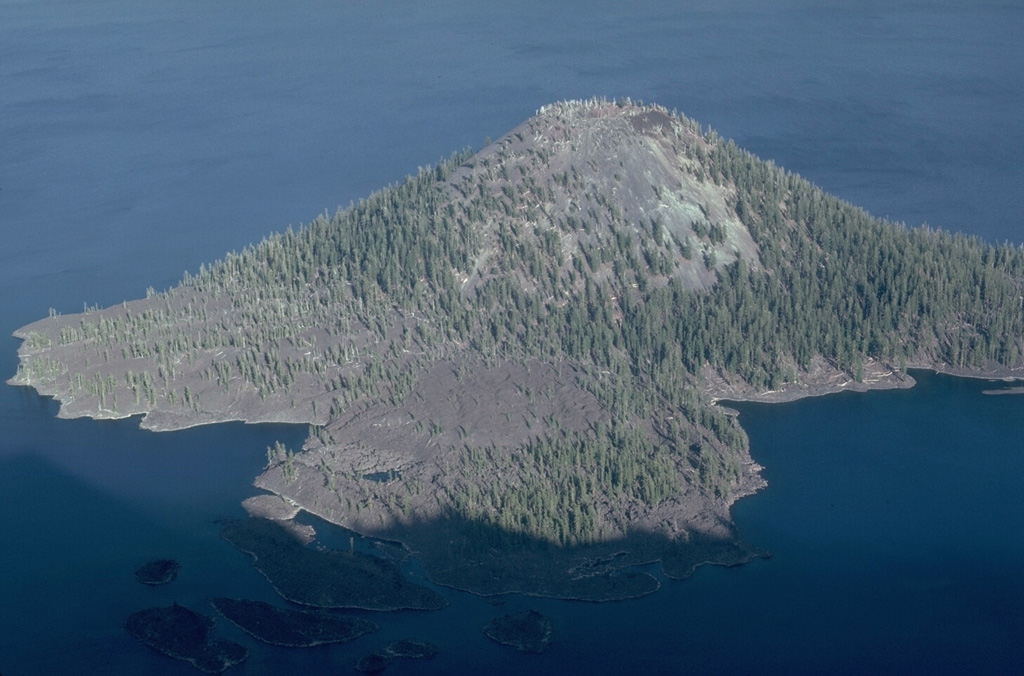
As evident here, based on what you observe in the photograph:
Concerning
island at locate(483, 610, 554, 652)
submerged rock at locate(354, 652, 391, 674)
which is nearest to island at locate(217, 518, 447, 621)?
island at locate(483, 610, 554, 652)

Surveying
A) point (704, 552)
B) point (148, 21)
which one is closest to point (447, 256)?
point (704, 552)

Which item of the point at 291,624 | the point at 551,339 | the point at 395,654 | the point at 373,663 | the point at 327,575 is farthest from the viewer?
the point at 551,339

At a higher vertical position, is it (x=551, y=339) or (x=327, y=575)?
(x=551, y=339)

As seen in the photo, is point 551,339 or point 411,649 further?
point 551,339

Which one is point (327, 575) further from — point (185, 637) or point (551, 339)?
point (551, 339)

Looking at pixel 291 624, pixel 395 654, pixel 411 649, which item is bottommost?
pixel 395 654

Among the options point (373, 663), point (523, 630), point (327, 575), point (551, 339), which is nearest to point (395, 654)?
point (373, 663)

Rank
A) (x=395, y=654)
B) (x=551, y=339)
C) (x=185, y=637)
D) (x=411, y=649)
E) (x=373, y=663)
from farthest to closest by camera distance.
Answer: (x=551, y=339) < (x=185, y=637) < (x=411, y=649) < (x=395, y=654) < (x=373, y=663)
